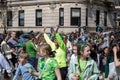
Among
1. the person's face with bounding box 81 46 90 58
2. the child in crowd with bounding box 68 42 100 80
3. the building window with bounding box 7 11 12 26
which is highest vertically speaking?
the person's face with bounding box 81 46 90 58

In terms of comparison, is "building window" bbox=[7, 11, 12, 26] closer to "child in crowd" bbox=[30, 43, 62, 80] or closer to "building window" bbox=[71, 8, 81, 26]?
"building window" bbox=[71, 8, 81, 26]

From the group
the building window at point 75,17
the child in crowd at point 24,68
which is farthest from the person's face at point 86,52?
the building window at point 75,17

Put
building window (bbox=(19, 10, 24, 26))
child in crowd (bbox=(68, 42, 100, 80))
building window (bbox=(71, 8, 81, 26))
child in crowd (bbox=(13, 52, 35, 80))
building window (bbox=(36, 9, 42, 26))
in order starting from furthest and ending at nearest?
building window (bbox=(19, 10, 24, 26)), building window (bbox=(36, 9, 42, 26)), building window (bbox=(71, 8, 81, 26)), child in crowd (bbox=(13, 52, 35, 80)), child in crowd (bbox=(68, 42, 100, 80))

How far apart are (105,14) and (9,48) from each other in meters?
33.7

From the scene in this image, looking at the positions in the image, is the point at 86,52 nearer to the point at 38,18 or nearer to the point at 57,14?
the point at 57,14

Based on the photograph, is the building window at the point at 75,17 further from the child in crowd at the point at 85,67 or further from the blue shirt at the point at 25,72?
the child in crowd at the point at 85,67

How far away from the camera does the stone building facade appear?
44500 mm

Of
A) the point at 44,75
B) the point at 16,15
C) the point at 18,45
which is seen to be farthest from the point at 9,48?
the point at 16,15

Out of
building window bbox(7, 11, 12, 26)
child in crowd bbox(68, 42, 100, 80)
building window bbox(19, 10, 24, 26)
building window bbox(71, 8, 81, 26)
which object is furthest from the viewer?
building window bbox(7, 11, 12, 26)

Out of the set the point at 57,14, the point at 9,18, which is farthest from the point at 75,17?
the point at 9,18

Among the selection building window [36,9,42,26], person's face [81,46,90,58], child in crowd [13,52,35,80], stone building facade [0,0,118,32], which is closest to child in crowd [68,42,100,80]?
person's face [81,46,90,58]

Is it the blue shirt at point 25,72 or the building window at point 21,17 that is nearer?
the blue shirt at point 25,72

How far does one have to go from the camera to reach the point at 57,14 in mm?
45031

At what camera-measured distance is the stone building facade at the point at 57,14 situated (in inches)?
1752
